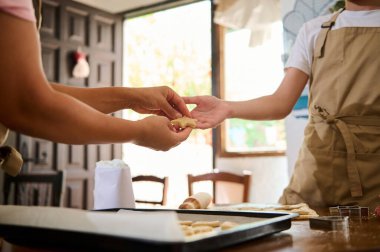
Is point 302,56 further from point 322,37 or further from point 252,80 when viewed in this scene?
point 252,80

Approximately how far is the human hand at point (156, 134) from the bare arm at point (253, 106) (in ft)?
2.20

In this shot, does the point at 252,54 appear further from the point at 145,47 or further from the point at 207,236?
the point at 207,236

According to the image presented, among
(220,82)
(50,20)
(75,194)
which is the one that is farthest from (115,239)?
(50,20)

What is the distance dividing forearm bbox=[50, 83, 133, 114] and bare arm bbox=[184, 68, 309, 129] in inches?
18.7

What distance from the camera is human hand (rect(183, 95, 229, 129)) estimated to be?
1.75 meters

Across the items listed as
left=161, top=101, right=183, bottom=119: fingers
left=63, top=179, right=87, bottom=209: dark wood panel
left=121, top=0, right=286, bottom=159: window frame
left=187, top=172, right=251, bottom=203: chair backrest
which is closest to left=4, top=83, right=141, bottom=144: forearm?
left=161, top=101, right=183, bottom=119: fingers

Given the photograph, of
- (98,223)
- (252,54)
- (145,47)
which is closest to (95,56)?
(145,47)

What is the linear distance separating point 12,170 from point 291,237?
63cm

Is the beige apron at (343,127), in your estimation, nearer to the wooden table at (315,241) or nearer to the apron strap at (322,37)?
the apron strap at (322,37)

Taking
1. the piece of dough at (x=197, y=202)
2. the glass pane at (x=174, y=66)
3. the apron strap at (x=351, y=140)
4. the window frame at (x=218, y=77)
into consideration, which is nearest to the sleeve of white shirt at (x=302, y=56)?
the apron strap at (x=351, y=140)

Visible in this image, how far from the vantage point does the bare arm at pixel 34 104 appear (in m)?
0.71

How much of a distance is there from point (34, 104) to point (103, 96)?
0.51 m

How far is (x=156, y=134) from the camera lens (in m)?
Answer: 0.98

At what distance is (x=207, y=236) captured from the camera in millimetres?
652
